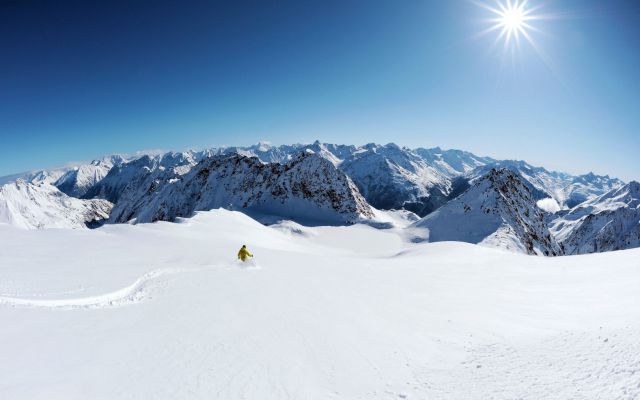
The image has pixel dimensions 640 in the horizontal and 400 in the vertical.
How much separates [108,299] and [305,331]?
917cm

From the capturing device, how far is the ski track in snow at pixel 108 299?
41.9 ft

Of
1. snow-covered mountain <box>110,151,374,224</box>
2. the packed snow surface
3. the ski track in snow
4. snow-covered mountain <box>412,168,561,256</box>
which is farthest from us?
A: snow-covered mountain <box>110,151,374,224</box>

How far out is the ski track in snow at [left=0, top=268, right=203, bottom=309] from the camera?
1277cm

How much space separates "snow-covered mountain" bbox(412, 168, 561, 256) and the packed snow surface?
5440cm

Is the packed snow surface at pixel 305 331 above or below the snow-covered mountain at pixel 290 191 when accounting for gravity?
below

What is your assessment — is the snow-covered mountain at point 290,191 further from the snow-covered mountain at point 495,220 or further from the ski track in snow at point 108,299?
the ski track in snow at point 108,299

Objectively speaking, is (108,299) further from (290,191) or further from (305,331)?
(290,191)

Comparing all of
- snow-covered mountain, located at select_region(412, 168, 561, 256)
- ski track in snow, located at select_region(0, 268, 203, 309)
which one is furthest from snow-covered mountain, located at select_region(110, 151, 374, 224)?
ski track in snow, located at select_region(0, 268, 203, 309)

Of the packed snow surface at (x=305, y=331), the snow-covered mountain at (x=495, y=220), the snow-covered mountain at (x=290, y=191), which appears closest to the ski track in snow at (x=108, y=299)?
the packed snow surface at (x=305, y=331)

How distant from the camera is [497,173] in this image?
295 feet

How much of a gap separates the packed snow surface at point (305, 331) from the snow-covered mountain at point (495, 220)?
54401 millimetres

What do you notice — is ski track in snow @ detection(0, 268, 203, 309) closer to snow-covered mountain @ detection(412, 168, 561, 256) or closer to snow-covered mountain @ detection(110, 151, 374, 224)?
snow-covered mountain @ detection(412, 168, 561, 256)

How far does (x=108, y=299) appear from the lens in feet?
47.4

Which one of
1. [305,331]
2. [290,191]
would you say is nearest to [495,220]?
[290,191]
